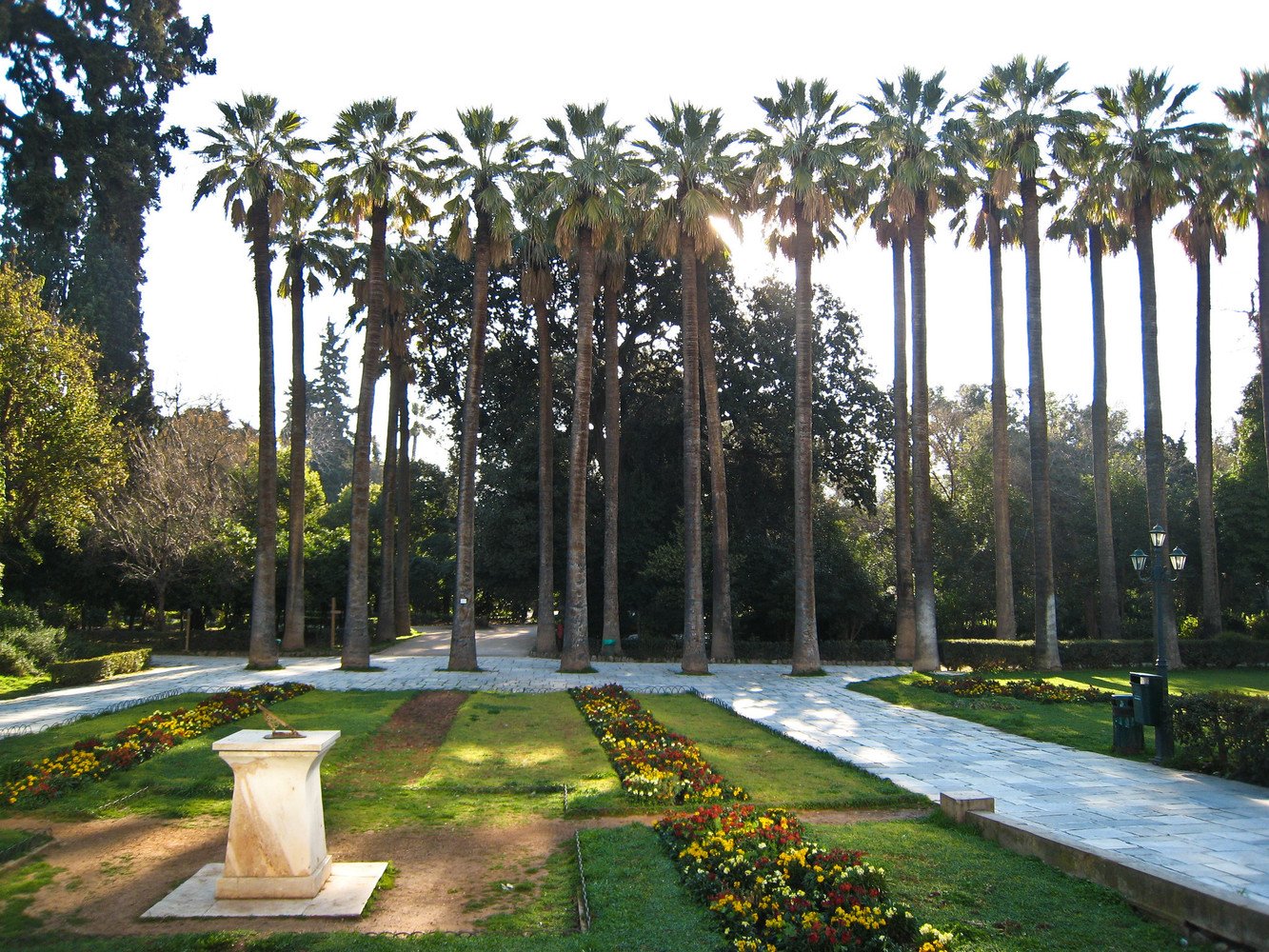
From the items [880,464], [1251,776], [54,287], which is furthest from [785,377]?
[54,287]

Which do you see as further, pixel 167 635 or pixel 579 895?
pixel 167 635

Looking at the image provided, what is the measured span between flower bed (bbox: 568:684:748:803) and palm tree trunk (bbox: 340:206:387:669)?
10533 millimetres

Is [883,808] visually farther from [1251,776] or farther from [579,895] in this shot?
[1251,776]

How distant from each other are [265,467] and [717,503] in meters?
14.0

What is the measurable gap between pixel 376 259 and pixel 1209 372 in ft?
95.3

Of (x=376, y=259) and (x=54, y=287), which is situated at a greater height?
(x=54, y=287)

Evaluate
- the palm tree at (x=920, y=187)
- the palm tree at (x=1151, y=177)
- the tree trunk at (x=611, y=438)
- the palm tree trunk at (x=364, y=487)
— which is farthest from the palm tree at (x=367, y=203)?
the palm tree at (x=1151, y=177)

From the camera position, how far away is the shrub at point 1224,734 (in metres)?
11.4

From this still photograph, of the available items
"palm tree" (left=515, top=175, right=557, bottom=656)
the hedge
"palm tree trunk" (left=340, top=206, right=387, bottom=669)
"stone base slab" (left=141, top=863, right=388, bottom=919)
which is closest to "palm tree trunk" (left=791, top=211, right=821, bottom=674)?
"palm tree" (left=515, top=175, right=557, bottom=656)

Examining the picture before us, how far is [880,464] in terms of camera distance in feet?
115

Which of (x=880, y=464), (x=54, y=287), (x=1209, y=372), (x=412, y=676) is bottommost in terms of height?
(x=412, y=676)

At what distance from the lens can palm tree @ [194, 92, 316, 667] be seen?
982 inches

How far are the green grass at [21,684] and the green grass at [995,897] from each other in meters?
20.0

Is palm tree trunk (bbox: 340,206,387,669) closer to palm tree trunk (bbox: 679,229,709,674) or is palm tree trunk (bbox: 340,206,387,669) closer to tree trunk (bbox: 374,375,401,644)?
tree trunk (bbox: 374,375,401,644)
